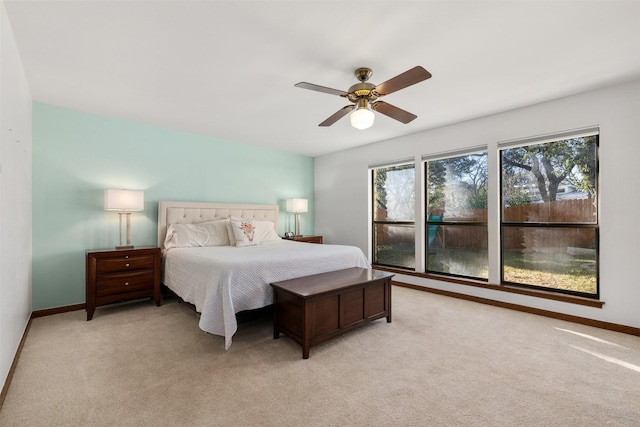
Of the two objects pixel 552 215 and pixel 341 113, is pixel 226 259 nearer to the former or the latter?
pixel 341 113

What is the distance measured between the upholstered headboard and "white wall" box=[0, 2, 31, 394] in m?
1.43

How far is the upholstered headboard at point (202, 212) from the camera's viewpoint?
13.4 feet

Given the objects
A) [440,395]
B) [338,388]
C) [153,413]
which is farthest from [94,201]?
[440,395]

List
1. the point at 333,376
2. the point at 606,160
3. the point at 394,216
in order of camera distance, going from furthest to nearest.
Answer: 1. the point at 394,216
2. the point at 606,160
3. the point at 333,376

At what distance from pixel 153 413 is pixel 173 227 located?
2705 mm

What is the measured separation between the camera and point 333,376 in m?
2.06

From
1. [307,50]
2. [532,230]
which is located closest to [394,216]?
[532,230]

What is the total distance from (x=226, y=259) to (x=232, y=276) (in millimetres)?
336

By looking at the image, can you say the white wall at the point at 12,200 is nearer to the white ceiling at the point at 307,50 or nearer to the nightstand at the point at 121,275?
the white ceiling at the point at 307,50

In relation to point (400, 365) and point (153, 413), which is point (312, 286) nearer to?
point (400, 365)

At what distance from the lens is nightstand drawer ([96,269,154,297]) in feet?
10.7

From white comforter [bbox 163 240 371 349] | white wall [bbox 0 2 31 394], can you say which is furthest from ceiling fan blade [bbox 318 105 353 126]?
white wall [bbox 0 2 31 394]

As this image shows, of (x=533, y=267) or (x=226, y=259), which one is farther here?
(x=533, y=267)

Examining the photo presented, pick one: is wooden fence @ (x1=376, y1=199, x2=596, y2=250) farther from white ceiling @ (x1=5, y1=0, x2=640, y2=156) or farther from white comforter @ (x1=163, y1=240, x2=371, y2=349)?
white comforter @ (x1=163, y1=240, x2=371, y2=349)
